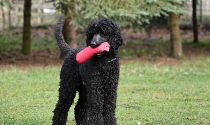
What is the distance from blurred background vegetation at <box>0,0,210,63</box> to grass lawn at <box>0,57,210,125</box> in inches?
66.0

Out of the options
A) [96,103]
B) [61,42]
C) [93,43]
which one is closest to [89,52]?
[93,43]

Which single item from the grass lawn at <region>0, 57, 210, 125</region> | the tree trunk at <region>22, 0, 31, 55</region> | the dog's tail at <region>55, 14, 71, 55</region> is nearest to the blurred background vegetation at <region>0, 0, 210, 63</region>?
the tree trunk at <region>22, 0, 31, 55</region>

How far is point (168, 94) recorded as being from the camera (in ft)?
37.1

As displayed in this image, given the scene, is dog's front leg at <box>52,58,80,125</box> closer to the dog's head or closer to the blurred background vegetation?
the dog's head

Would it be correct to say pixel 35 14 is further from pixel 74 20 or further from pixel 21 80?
pixel 21 80

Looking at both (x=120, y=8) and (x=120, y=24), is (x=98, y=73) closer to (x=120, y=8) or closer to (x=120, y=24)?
(x=120, y=8)

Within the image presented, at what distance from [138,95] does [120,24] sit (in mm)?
5364

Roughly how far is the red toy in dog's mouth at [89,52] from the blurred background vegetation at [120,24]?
302 inches

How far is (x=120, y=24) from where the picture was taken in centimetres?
1617

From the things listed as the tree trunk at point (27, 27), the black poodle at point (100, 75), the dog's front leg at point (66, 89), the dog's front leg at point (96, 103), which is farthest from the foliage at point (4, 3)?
the dog's front leg at point (96, 103)

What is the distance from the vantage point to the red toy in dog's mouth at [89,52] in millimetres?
6355

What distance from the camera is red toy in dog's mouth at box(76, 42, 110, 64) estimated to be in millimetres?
6355

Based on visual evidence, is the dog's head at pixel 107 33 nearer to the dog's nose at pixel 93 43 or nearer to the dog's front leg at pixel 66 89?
the dog's nose at pixel 93 43

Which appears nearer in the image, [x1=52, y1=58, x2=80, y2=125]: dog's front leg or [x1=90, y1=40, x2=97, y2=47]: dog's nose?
[x1=90, y1=40, x2=97, y2=47]: dog's nose
